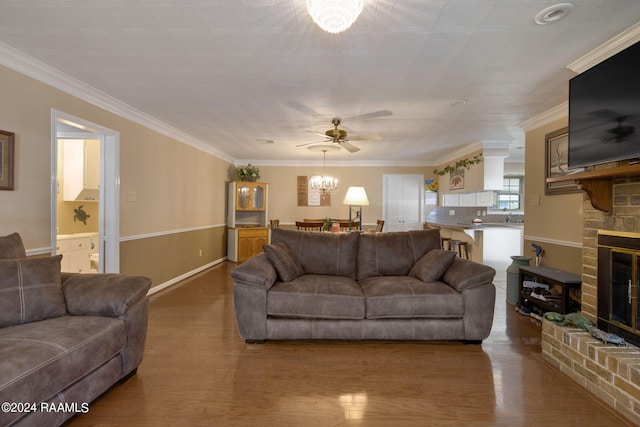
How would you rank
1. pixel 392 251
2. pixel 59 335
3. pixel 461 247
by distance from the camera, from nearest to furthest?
pixel 59 335 → pixel 392 251 → pixel 461 247

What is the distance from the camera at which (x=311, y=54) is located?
94.7 inches

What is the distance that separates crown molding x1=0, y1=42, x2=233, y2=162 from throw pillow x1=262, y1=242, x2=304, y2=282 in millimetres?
2379

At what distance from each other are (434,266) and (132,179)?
367 centimetres

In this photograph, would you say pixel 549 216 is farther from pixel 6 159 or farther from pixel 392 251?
pixel 6 159

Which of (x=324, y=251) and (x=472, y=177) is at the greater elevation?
(x=472, y=177)

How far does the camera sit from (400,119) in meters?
4.12

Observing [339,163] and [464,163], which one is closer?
[464,163]

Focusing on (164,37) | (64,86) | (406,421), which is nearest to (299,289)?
(406,421)

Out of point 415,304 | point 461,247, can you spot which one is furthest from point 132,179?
point 461,247

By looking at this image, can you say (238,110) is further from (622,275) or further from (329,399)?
(622,275)

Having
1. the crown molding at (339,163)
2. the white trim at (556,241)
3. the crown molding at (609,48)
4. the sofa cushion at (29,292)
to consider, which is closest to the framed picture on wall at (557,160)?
the white trim at (556,241)

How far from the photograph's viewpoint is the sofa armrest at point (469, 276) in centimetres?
264

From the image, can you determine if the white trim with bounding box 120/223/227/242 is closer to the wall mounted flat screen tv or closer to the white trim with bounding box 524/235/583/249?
the wall mounted flat screen tv

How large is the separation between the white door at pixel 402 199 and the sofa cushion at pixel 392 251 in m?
4.31
